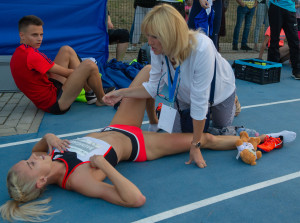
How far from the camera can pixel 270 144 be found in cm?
328

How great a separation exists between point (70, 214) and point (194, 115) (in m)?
1.18

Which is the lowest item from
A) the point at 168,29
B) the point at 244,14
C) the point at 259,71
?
the point at 259,71

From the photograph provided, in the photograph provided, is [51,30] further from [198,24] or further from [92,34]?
[198,24]

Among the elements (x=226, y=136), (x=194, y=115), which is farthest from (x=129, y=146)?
(x=226, y=136)

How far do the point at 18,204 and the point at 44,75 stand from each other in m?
2.21

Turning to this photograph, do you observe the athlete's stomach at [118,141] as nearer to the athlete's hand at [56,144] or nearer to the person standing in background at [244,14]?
the athlete's hand at [56,144]

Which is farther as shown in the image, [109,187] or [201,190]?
[201,190]

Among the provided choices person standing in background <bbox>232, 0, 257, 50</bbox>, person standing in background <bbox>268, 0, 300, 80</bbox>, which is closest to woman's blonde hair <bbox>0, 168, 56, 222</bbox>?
person standing in background <bbox>268, 0, 300, 80</bbox>

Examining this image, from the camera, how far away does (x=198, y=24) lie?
5.53 metres

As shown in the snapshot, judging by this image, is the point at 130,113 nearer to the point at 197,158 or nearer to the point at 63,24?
the point at 197,158

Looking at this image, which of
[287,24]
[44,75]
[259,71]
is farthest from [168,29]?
[287,24]

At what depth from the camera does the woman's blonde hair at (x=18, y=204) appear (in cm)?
229

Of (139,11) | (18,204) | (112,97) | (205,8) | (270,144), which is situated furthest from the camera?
(139,11)

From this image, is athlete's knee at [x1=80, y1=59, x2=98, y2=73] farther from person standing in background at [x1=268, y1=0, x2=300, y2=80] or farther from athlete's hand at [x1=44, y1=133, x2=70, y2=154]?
person standing in background at [x1=268, y1=0, x2=300, y2=80]
